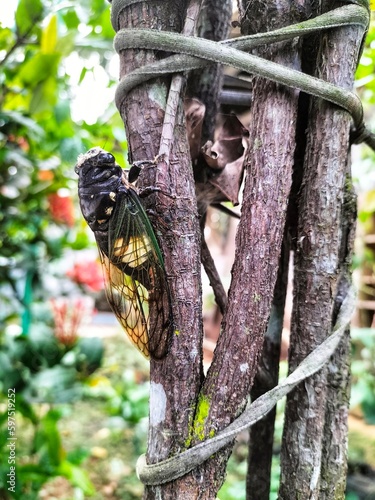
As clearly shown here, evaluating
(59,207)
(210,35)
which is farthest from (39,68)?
(210,35)

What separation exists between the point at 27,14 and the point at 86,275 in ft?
3.52

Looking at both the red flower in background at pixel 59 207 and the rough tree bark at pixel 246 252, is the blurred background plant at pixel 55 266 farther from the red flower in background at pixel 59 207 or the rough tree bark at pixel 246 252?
the rough tree bark at pixel 246 252

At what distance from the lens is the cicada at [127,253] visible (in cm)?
54

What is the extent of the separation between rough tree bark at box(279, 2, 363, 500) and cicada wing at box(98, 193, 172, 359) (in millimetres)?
166

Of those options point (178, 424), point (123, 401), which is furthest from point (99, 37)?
point (123, 401)

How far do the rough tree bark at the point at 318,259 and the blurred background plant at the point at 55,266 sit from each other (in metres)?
0.54

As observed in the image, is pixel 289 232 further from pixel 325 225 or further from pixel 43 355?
pixel 43 355

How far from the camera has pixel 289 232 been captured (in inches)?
24.6

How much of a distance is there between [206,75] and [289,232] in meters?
0.25

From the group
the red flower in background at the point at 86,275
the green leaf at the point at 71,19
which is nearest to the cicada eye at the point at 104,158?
the green leaf at the point at 71,19

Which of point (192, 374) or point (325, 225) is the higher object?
point (325, 225)

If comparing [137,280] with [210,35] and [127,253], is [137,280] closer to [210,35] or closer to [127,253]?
[127,253]

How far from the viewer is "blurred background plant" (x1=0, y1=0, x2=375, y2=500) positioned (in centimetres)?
126

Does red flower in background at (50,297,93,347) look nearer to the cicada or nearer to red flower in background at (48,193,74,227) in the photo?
red flower in background at (48,193,74,227)
